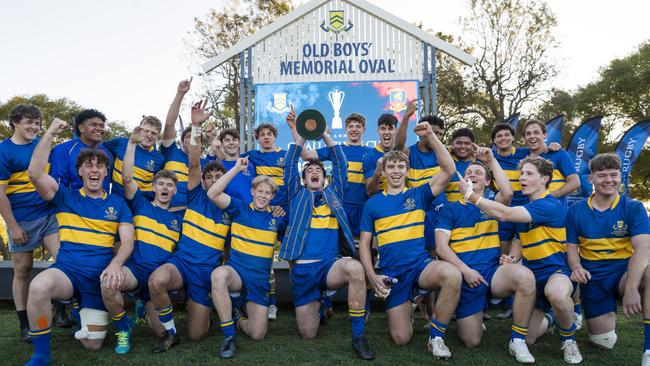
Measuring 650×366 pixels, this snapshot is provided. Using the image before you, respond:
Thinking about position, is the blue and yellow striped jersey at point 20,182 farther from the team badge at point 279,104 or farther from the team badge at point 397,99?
the team badge at point 397,99

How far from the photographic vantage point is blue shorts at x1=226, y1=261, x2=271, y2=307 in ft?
14.4

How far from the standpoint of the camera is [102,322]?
4.11m

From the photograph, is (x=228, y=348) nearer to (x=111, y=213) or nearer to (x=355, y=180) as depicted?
(x=111, y=213)

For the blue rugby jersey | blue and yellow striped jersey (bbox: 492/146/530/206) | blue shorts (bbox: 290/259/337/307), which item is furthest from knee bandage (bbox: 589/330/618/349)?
the blue rugby jersey

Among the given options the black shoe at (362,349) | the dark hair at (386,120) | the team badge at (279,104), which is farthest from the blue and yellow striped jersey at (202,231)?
the team badge at (279,104)

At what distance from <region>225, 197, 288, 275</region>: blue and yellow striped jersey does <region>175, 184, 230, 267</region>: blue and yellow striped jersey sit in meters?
0.11

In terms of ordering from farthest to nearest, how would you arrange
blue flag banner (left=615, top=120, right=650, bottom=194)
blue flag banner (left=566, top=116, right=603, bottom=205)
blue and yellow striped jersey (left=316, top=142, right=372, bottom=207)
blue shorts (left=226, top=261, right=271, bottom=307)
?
blue flag banner (left=566, top=116, right=603, bottom=205)
blue flag banner (left=615, top=120, right=650, bottom=194)
blue and yellow striped jersey (left=316, top=142, right=372, bottom=207)
blue shorts (left=226, top=261, right=271, bottom=307)

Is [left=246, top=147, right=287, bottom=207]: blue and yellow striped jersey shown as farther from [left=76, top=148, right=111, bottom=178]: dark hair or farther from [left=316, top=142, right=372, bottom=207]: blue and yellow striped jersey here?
[left=76, top=148, right=111, bottom=178]: dark hair

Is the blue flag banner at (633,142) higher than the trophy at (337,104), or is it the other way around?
the trophy at (337,104)

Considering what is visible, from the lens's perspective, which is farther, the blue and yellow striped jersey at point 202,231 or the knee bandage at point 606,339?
the blue and yellow striped jersey at point 202,231

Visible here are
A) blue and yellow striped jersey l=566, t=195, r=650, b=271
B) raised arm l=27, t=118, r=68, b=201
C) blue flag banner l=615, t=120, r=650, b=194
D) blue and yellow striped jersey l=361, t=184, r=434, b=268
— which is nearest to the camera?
raised arm l=27, t=118, r=68, b=201

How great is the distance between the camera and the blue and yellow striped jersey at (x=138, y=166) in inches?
196

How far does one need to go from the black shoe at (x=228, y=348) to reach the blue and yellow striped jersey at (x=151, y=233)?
969mm

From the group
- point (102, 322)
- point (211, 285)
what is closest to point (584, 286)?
point (211, 285)
